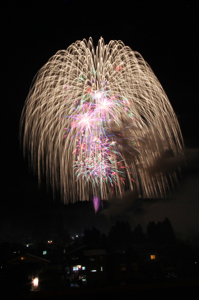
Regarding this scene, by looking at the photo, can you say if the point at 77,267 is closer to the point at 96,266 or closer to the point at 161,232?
the point at 96,266

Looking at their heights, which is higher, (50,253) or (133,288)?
(50,253)

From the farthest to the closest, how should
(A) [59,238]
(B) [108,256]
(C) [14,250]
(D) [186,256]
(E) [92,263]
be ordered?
(A) [59,238], (C) [14,250], (D) [186,256], (B) [108,256], (E) [92,263]

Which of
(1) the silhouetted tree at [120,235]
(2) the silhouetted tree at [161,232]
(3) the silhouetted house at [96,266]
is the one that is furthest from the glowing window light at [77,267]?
(2) the silhouetted tree at [161,232]

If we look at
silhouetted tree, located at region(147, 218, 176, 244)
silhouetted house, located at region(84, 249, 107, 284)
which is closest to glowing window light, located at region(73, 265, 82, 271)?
silhouetted house, located at region(84, 249, 107, 284)

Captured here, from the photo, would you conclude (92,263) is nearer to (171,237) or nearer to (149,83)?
(149,83)

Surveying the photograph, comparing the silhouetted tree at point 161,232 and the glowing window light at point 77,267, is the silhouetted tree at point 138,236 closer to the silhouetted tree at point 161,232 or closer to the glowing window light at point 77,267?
the silhouetted tree at point 161,232

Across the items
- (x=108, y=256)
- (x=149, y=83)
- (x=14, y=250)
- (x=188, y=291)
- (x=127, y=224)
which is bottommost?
(x=188, y=291)

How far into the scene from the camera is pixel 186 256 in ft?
83.0

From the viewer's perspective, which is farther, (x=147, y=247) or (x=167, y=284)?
(x=147, y=247)

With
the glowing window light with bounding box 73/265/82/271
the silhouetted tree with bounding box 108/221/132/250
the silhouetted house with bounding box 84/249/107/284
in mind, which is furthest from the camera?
the silhouetted tree with bounding box 108/221/132/250

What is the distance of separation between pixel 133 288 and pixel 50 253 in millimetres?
29281

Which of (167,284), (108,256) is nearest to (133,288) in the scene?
(167,284)

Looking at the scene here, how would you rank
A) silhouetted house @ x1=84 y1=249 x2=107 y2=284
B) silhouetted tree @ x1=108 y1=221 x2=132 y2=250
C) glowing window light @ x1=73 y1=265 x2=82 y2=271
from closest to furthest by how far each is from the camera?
silhouetted house @ x1=84 y1=249 x2=107 y2=284
glowing window light @ x1=73 y1=265 x2=82 y2=271
silhouetted tree @ x1=108 y1=221 x2=132 y2=250

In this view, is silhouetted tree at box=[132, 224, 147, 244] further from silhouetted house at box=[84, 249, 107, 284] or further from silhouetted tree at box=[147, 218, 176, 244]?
silhouetted house at box=[84, 249, 107, 284]
